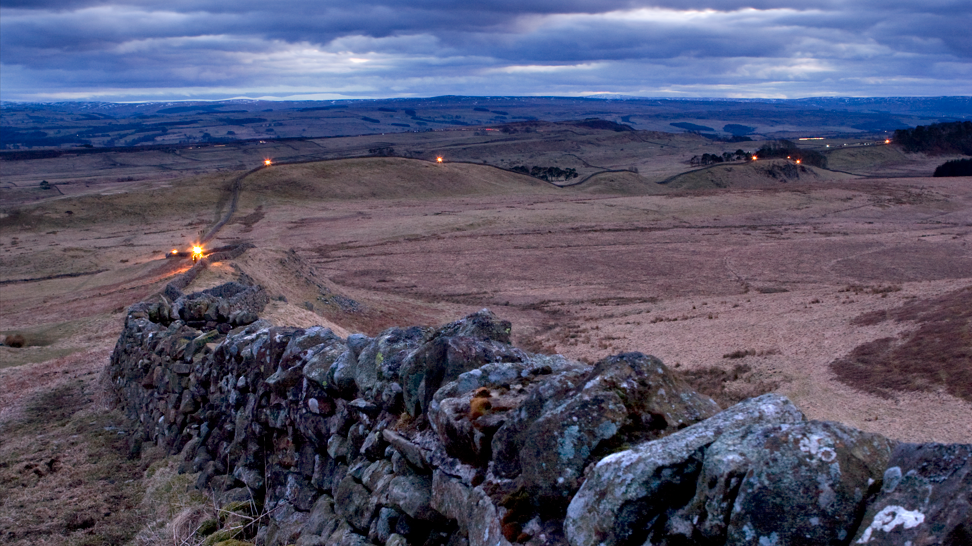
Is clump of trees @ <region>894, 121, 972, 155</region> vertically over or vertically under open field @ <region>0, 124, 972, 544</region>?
over

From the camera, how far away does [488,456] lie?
14.6ft

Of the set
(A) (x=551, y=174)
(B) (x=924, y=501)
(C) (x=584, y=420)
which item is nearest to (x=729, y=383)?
(C) (x=584, y=420)

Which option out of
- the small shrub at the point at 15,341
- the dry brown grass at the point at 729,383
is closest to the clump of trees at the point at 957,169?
the dry brown grass at the point at 729,383

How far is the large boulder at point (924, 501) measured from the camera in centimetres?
243

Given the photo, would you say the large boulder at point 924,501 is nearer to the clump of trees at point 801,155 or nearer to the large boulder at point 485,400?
the large boulder at point 485,400

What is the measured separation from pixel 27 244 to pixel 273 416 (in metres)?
51.3

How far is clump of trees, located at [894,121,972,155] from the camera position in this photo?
112m

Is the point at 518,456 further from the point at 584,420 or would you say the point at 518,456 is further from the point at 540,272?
the point at 540,272

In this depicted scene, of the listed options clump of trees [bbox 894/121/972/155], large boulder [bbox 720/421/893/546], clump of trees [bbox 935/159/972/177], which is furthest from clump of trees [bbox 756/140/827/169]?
large boulder [bbox 720/421/893/546]

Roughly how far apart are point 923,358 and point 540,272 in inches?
852

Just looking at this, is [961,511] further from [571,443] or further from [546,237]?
[546,237]

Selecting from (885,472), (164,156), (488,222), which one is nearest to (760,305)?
(885,472)

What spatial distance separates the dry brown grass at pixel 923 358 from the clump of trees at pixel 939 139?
377 ft

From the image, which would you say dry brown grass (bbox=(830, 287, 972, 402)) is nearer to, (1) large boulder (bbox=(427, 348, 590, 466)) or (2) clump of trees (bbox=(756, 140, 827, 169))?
(1) large boulder (bbox=(427, 348, 590, 466))
